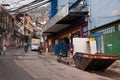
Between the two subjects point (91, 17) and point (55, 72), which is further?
point (91, 17)

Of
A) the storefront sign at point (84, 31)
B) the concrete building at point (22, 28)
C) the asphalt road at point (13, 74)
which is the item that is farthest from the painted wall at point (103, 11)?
the concrete building at point (22, 28)

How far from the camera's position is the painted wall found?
2546 centimetres

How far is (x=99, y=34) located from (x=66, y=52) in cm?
623

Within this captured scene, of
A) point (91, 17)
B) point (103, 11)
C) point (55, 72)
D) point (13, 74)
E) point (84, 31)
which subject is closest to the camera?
point (13, 74)

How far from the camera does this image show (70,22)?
41.2 meters

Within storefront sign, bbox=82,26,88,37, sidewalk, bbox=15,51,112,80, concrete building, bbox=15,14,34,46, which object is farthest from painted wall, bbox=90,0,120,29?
concrete building, bbox=15,14,34,46

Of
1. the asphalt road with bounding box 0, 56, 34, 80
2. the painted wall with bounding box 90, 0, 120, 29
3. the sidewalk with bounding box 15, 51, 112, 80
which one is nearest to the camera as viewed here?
the asphalt road with bounding box 0, 56, 34, 80

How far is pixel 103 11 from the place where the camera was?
28516 millimetres

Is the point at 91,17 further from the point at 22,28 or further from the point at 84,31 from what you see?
the point at 22,28

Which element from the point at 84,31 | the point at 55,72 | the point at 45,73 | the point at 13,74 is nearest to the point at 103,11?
the point at 84,31

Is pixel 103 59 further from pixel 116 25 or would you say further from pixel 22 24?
pixel 22 24

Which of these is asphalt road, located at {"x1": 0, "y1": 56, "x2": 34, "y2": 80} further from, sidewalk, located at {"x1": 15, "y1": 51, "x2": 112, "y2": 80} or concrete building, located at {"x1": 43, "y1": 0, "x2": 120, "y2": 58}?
concrete building, located at {"x1": 43, "y1": 0, "x2": 120, "y2": 58}

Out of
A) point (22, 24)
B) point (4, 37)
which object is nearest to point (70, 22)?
point (4, 37)

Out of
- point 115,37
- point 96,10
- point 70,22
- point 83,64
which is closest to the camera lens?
point 83,64
